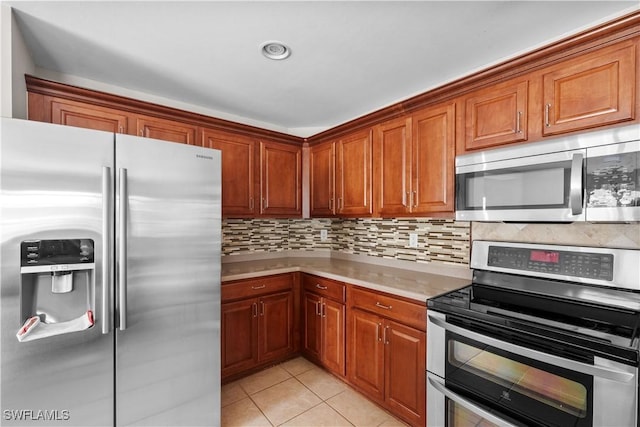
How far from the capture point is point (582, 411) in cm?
112

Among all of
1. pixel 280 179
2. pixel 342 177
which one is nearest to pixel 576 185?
pixel 342 177

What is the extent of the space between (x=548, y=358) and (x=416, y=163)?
4.37ft

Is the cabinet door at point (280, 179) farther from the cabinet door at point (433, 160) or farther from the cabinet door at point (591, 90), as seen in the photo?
the cabinet door at point (591, 90)

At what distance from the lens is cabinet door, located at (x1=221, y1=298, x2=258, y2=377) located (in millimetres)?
2211

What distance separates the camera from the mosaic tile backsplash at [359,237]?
219 cm

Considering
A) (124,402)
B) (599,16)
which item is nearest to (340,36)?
(599,16)

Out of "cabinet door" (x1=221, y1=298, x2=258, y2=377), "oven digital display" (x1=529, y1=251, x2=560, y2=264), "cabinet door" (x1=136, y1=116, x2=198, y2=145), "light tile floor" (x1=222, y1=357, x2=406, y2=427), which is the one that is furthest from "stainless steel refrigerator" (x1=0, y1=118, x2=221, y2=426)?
"oven digital display" (x1=529, y1=251, x2=560, y2=264)

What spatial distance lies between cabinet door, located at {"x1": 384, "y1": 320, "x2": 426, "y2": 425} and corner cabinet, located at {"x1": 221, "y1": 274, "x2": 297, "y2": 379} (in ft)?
3.25

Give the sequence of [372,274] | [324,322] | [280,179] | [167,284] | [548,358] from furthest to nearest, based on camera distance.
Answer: [280,179] < [324,322] < [372,274] < [167,284] < [548,358]

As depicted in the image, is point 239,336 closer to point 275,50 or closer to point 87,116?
point 87,116

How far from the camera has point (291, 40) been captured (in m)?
1.60

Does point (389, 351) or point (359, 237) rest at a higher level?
point (359, 237)

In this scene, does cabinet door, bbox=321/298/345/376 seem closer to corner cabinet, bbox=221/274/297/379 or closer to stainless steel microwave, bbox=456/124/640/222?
corner cabinet, bbox=221/274/297/379

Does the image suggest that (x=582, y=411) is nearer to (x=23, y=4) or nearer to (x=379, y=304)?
(x=379, y=304)
